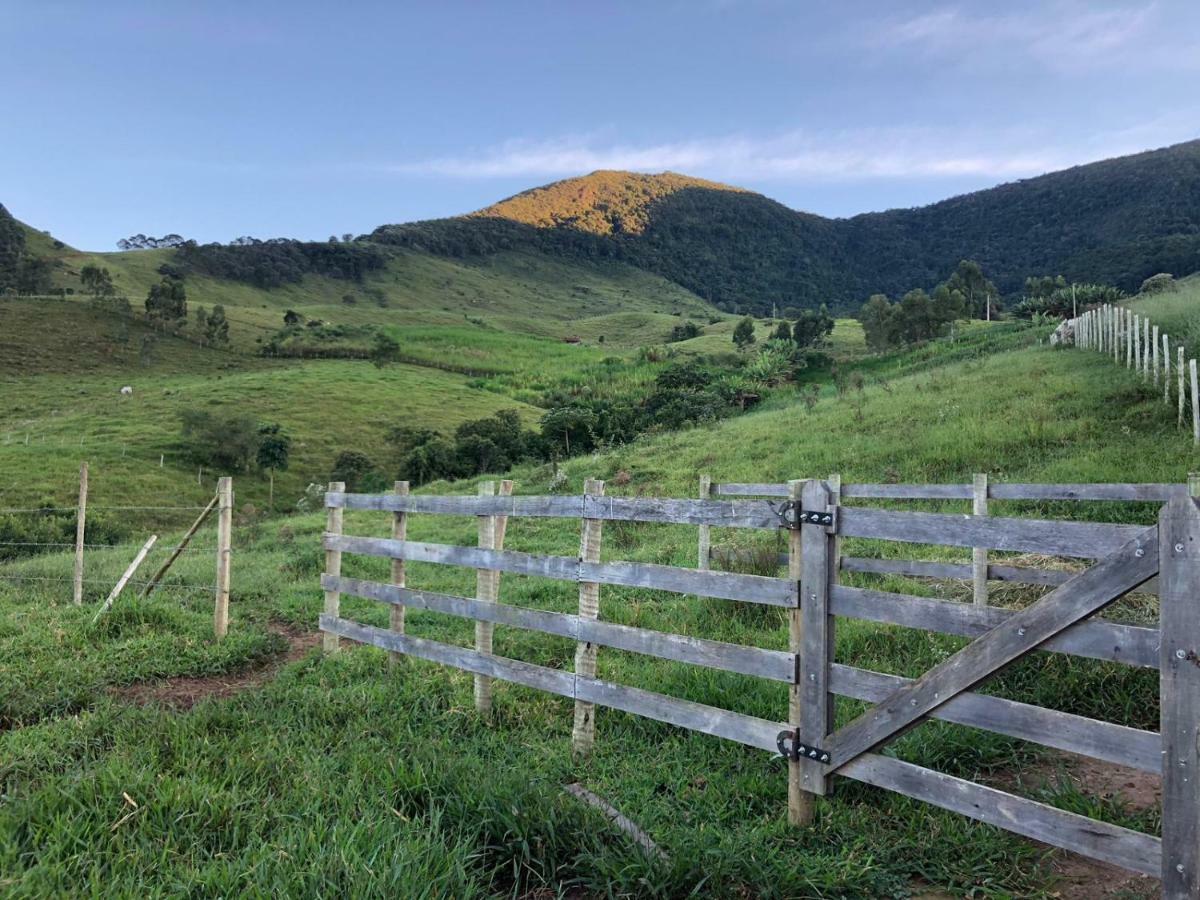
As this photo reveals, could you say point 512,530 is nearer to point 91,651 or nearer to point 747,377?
point 91,651

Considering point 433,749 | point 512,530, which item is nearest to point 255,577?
point 512,530

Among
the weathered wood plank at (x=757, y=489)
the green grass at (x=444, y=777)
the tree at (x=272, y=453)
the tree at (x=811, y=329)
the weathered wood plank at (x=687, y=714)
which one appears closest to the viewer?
the green grass at (x=444, y=777)

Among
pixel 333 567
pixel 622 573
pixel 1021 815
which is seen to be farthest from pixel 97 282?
pixel 1021 815

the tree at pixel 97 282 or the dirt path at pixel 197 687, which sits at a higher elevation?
the tree at pixel 97 282

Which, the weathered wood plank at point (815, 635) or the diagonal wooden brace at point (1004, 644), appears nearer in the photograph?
the diagonal wooden brace at point (1004, 644)

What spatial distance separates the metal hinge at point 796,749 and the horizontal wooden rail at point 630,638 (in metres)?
0.28

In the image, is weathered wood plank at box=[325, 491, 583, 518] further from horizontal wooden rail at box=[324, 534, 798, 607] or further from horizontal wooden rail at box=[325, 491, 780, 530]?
horizontal wooden rail at box=[324, 534, 798, 607]

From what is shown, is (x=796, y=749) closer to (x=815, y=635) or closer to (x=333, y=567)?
(x=815, y=635)

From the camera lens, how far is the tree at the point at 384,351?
83.4m

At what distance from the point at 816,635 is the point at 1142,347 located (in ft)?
67.1

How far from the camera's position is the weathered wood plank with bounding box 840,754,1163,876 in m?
2.62

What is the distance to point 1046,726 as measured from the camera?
289cm

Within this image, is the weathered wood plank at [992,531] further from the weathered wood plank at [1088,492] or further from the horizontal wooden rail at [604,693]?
the weathered wood plank at [1088,492]

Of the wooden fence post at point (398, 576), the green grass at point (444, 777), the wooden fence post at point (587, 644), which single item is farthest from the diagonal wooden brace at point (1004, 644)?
the wooden fence post at point (398, 576)
